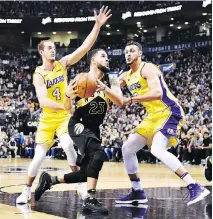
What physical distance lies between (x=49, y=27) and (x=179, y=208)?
37855mm

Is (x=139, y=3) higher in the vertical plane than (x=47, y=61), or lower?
higher

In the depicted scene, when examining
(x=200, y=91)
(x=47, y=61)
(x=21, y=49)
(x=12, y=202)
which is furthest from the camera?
(x=21, y=49)

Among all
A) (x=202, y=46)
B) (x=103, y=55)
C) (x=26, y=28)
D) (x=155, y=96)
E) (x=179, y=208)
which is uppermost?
(x=26, y=28)

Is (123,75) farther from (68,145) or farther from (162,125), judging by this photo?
(68,145)

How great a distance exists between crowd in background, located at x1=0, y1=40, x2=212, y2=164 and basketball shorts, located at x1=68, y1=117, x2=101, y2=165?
3490 millimetres

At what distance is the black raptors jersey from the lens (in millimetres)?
5625

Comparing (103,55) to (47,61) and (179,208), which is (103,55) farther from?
(179,208)

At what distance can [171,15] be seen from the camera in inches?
1501

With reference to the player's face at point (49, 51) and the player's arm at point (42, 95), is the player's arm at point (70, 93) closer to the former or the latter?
the player's arm at point (42, 95)

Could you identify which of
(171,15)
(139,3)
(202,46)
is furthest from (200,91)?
(139,3)

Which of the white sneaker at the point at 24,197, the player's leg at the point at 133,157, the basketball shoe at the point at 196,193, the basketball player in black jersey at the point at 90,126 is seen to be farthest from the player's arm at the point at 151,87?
the white sneaker at the point at 24,197

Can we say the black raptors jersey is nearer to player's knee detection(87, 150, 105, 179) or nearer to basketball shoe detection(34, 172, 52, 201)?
player's knee detection(87, 150, 105, 179)

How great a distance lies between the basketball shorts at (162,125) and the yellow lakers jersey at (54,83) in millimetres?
1172

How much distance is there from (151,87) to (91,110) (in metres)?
0.78
